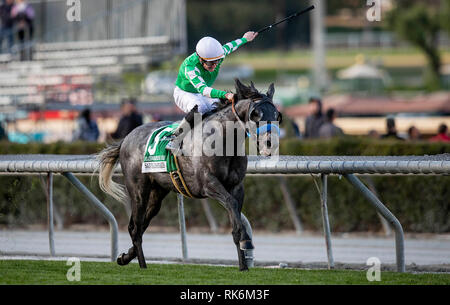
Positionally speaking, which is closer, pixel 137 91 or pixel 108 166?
pixel 108 166

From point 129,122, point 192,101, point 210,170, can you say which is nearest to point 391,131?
point 129,122

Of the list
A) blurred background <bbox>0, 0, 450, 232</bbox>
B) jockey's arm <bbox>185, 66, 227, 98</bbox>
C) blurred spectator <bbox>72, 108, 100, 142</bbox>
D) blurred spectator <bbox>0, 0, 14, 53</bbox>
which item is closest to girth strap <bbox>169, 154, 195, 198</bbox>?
jockey's arm <bbox>185, 66, 227, 98</bbox>

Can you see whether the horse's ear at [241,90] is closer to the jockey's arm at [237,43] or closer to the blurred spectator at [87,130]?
the jockey's arm at [237,43]

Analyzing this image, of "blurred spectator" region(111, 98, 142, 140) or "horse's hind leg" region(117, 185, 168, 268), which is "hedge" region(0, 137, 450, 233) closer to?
"blurred spectator" region(111, 98, 142, 140)

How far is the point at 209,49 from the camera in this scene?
7.80 meters

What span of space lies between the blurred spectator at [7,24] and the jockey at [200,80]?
13.0 m

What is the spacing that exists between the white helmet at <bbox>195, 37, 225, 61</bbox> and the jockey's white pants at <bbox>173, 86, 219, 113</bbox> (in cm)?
42

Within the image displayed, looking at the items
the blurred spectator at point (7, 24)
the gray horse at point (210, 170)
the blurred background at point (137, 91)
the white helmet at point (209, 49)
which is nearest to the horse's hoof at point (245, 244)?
the gray horse at point (210, 170)

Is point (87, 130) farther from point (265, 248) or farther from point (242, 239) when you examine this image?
point (242, 239)

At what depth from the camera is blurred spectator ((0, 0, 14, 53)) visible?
2048 centimetres

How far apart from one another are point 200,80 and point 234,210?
1.11 m

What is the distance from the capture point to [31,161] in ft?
29.9
